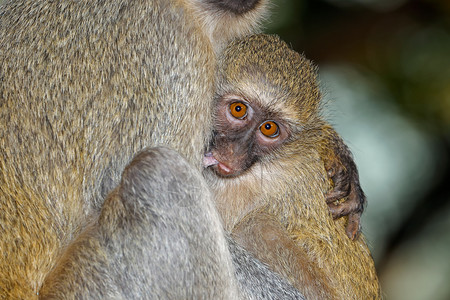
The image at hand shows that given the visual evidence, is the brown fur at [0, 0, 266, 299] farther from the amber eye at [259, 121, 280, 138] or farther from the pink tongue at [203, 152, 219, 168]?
the amber eye at [259, 121, 280, 138]

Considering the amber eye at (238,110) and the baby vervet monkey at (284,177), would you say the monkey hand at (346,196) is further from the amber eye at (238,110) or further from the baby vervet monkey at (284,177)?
the amber eye at (238,110)

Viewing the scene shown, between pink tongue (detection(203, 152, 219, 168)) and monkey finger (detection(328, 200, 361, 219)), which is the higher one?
monkey finger (detection(328, 200, 361, 219))

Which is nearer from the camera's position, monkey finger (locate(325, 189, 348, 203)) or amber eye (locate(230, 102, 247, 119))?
amber eye (locate(230, 102, 247, 119))

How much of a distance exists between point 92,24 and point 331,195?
7.25 ft

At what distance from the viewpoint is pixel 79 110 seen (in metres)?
4.56

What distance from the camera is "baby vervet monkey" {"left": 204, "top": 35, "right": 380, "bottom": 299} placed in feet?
17.2

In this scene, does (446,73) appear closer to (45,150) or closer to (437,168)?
(437,168)

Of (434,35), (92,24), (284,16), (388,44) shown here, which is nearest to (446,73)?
(434,35)

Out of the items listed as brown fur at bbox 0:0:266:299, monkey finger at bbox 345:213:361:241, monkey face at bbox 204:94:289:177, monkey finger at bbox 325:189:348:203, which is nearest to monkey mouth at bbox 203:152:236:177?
monkey face at bbox 204:94:289:177

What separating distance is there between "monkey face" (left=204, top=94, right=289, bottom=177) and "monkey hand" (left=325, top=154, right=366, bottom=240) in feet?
1.64

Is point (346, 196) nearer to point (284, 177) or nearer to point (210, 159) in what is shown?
point (284, 177)

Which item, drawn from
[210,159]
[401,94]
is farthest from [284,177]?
[401,94]

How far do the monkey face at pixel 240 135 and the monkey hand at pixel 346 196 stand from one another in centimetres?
50

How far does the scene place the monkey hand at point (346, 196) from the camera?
A: 18.2 ft
